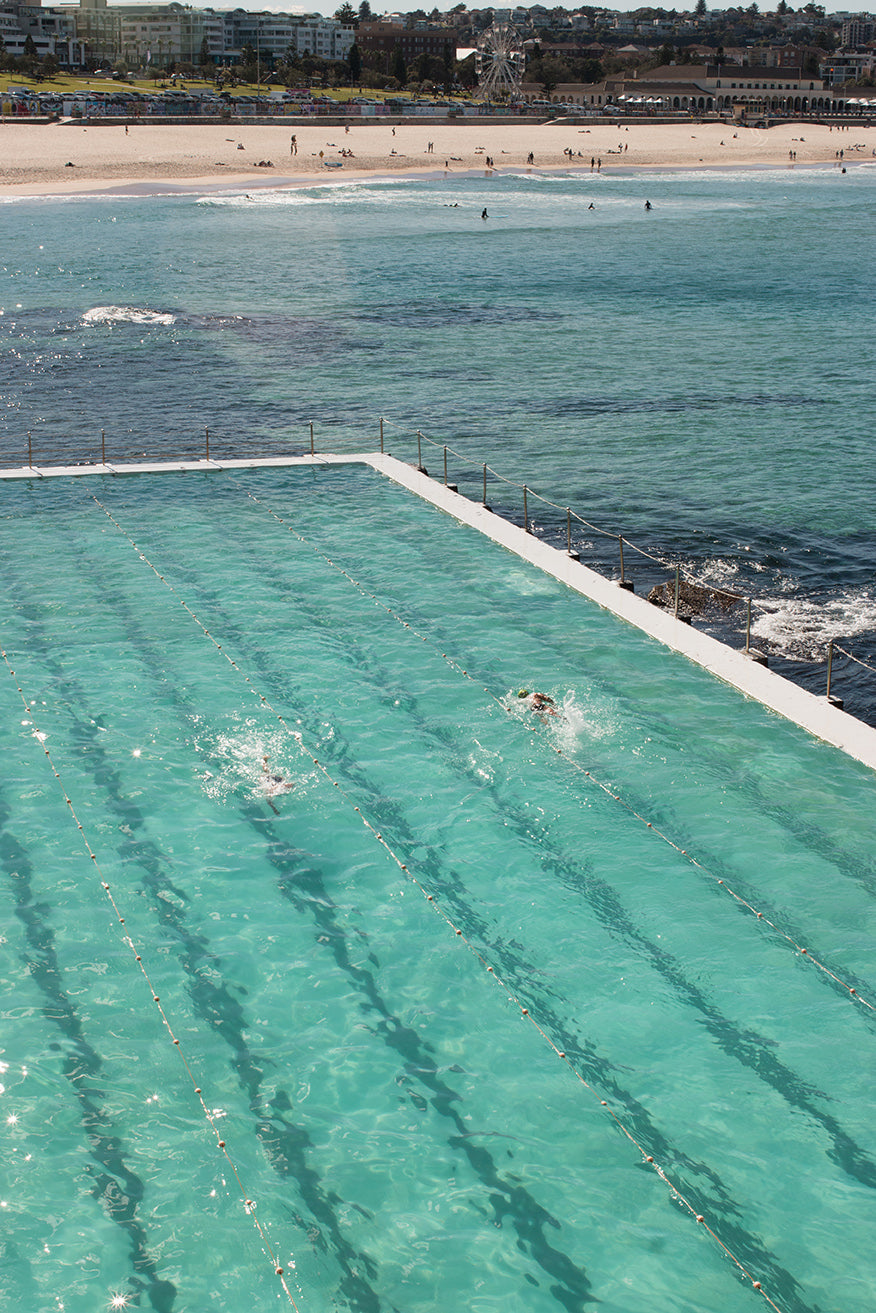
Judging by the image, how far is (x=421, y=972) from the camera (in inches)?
525

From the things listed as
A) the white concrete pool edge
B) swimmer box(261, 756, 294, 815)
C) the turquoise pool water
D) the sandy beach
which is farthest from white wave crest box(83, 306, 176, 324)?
the sandy beach

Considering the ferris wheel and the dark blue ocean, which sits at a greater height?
the ferris wheel

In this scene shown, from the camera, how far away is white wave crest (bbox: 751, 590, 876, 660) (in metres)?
23.3

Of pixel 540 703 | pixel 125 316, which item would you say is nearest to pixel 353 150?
pixel 125 316

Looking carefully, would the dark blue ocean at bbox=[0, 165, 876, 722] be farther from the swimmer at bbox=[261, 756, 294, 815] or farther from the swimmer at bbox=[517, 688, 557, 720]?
the swimmer at bbox=[261, 756, 294, 815]

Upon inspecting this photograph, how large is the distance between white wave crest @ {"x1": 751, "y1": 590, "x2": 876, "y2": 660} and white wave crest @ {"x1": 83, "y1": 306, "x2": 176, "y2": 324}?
1546 inches

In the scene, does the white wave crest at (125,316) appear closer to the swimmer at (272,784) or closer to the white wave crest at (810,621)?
the white wave crest at (810,621)

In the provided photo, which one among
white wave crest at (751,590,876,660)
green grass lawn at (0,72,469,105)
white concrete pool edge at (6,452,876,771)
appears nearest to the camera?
white concrete pool edge at (6,452,876,771)

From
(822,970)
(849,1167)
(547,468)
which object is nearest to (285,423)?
(547,468)

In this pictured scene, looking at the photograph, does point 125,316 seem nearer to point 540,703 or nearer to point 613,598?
point 613,598

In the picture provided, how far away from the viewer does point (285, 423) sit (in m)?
38.8

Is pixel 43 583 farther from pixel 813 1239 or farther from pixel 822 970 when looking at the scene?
pixel 813 1239

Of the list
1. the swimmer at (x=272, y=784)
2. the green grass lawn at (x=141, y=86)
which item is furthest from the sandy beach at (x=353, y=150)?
the swimmer at (x=272, y=784)

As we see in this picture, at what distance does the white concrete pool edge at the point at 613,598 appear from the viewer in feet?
58.9
